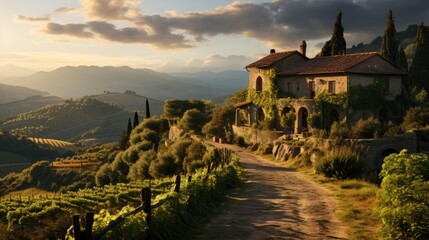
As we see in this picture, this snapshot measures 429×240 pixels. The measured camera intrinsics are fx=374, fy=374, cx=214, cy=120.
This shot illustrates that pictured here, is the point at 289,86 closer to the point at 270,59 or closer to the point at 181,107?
the point at 270,59

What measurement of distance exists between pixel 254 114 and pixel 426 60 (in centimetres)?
3548

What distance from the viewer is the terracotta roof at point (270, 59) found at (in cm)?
4588

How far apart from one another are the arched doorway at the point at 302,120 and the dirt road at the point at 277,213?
16.3 metres

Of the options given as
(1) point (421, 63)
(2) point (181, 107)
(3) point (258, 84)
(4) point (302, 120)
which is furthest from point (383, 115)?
(2) point (181, 107)

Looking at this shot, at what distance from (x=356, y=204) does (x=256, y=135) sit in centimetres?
2426

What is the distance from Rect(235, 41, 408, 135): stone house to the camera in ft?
123

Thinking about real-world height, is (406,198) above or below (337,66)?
below

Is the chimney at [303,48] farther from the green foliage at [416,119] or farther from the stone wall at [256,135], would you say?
the green foliage at [416,119]

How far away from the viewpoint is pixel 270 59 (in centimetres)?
4806

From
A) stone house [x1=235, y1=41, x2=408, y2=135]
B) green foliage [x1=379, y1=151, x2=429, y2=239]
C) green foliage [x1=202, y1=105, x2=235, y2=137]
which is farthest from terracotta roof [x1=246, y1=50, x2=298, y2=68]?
green foliage [x1=379, y1=151, x2=429, y2=239]

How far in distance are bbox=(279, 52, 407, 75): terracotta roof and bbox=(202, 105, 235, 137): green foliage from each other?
10.5m

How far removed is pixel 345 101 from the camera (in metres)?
37.2

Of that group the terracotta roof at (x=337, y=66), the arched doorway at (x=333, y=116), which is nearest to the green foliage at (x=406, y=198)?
the terracotta roof at (x=337, y=66)

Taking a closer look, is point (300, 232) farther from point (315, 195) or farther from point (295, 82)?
point (295, 82)
